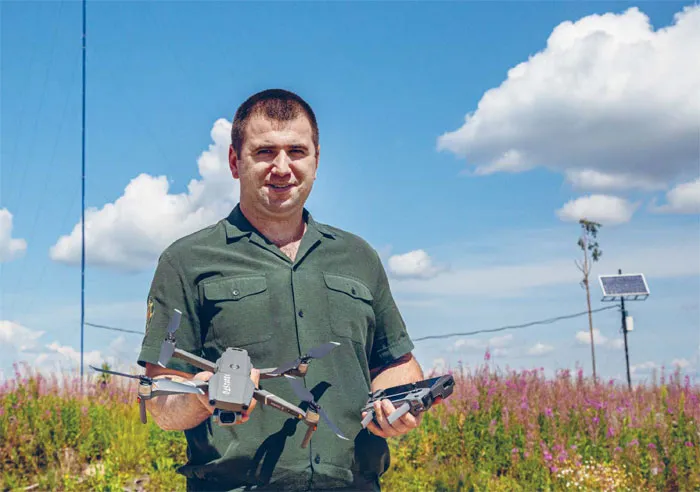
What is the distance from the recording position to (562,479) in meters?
8.25

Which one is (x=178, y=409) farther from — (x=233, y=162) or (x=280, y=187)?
(x=233, y=162)

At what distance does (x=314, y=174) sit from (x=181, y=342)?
2.99ft

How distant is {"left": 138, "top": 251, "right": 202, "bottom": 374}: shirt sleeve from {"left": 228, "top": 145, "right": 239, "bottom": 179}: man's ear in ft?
1.59

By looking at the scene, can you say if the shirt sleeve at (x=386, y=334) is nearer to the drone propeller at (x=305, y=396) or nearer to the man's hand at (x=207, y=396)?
the drone propeller at (x=305, y=396)

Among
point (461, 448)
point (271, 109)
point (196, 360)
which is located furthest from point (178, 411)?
point (461, 448)

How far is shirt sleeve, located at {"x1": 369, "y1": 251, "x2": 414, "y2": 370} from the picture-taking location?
10.9 feet

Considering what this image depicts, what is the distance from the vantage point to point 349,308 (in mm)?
3102

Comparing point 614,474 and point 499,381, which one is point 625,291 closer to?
point 499,381

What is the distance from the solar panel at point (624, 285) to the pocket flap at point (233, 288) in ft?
66.6

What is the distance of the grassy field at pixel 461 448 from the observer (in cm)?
833

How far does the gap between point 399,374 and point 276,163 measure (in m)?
1.12

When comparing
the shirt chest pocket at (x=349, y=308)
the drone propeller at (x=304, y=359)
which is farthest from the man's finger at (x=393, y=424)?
the shirt chest pocket at (x=349, y=308)

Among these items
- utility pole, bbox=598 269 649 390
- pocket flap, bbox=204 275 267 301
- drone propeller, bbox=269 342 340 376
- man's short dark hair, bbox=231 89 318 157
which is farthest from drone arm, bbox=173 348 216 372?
utility pole, bbox=598 269 649 390

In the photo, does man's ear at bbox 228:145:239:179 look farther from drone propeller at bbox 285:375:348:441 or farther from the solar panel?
the solar panel
